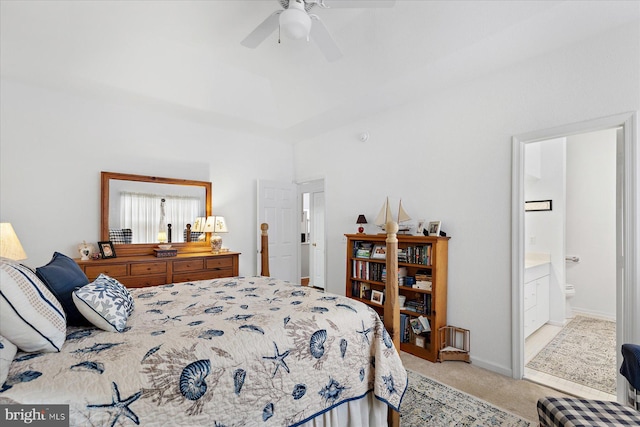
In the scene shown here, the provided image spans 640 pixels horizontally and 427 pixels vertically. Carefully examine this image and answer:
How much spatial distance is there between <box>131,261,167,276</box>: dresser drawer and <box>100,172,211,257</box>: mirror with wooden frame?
44cm

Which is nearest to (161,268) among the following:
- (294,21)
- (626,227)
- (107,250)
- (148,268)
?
(148,268)

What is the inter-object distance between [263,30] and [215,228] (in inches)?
103

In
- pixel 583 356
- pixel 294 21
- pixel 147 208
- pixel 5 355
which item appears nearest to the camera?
pixel 5 355

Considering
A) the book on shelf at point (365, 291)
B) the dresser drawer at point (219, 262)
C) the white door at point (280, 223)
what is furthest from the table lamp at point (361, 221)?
the dresser drawer at point (219, 262)

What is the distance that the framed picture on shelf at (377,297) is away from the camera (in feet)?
11.8

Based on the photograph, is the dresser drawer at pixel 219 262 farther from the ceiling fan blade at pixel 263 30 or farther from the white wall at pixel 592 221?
the white wall at pixel 592 221

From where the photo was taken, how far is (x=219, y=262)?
13.2ft

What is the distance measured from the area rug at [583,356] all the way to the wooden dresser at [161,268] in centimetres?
354

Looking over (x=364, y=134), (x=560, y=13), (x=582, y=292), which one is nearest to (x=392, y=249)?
(x=560, y=13)

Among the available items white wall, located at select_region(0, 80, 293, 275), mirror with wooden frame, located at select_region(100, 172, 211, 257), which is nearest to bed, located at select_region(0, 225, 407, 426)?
mirror with wooden frame, located at select_region(100, 172, 211, 257)

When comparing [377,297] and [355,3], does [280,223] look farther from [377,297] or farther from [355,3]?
[355,3]

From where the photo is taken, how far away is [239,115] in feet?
13.8

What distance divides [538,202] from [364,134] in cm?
268

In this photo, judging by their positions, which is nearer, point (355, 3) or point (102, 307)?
point (102, 307)
